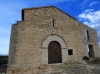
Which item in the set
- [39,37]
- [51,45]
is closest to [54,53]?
[51,45]

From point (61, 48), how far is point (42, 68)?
2672 mm

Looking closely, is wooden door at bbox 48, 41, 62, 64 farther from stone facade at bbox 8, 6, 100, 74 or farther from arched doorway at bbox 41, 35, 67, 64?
stone facade at bbox 8, 6, 100, 74

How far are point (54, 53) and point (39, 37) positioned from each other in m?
2.04

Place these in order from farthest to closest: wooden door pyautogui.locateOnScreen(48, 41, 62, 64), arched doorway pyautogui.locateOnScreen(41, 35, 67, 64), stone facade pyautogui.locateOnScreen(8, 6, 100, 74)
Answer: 1. wooden door pyautogui.locateOnScreen(48, 41, 62, 64)
2. arched doorway pyautogui.locateOnScreen(41, 35, 67, 64)
3. stone facade pyautogui.locateOnScreen(8, 6, 100, 74)

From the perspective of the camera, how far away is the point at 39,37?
9.70 m

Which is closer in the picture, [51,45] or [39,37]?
[39,37]

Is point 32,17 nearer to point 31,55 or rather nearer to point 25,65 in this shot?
point 31,55

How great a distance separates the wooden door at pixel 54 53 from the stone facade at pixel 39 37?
0.30m

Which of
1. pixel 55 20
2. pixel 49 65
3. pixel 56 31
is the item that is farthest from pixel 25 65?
pixel 55 20

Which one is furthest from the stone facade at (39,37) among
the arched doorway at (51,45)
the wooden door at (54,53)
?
the wooden door at (54,53)

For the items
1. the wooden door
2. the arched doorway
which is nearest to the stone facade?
the arched doorway

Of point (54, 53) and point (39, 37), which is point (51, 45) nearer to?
point (54, 53)

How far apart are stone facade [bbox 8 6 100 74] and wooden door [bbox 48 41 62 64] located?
30cm

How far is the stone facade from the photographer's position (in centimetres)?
883
